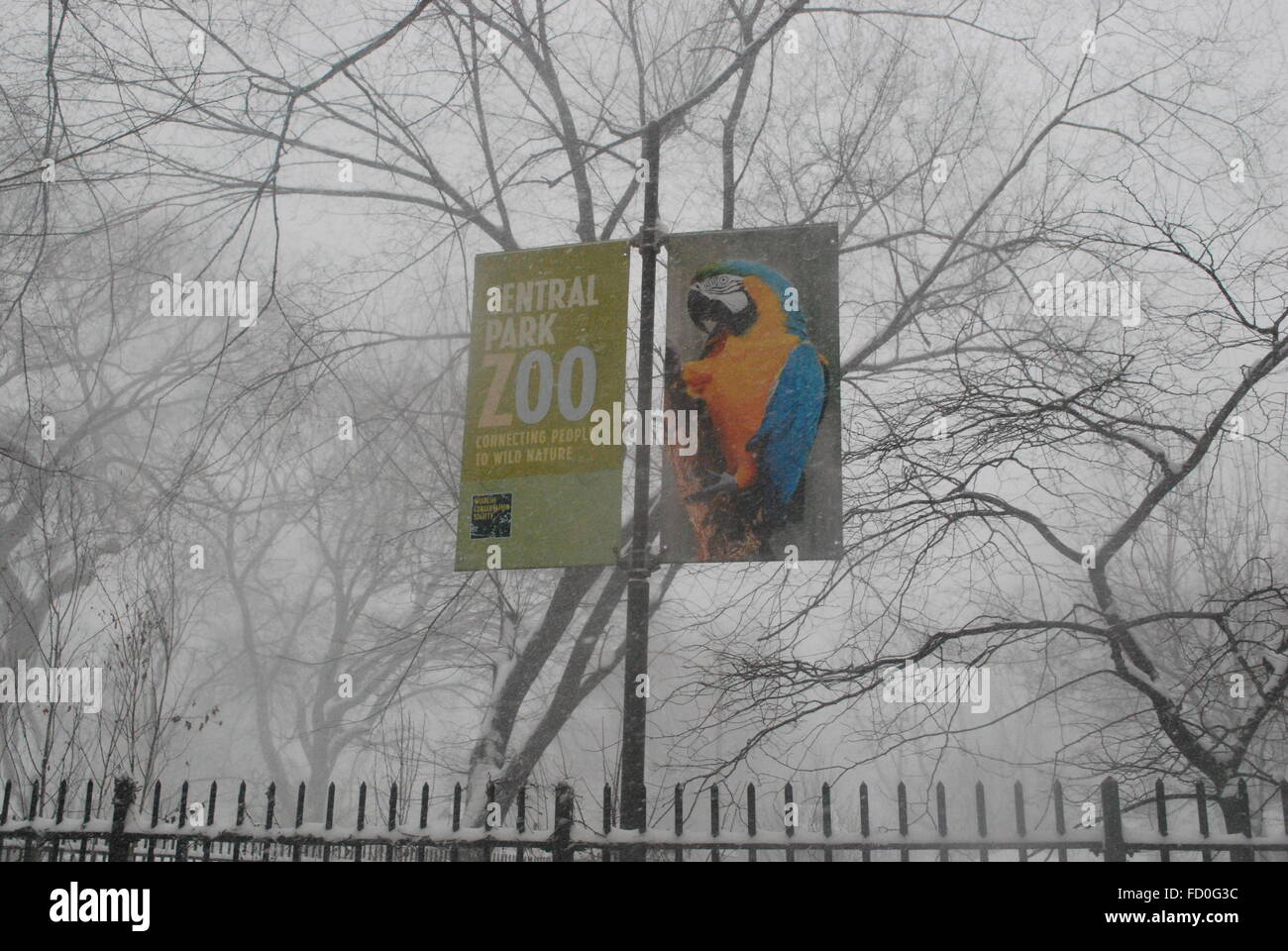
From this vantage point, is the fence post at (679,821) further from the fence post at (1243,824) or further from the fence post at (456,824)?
the fence post at (1243,824)

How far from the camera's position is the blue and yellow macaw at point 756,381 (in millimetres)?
6648

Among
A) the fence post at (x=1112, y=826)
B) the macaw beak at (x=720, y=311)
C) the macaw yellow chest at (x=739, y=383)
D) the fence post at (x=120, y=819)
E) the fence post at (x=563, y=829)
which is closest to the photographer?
the fence post at (x=1112, y=826)

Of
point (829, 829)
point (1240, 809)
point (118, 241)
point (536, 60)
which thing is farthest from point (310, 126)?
point (1240, 809)

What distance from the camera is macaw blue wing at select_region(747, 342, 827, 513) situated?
6.63 m

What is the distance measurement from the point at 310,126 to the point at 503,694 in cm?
676

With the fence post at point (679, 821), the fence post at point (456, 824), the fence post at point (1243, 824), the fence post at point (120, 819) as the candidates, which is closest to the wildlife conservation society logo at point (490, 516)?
the fence post at point (456, 824)

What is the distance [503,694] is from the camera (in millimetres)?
10930

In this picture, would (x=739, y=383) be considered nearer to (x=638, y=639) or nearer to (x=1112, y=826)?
(x=638, y=639)

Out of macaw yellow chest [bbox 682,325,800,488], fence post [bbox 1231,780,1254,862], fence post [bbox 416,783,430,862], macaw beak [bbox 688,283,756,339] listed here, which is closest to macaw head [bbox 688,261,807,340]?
macaw beak [bbox 688,283,756,339]

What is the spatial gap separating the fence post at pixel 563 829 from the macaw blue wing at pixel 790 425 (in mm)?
2289

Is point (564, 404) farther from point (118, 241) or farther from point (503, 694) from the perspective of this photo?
point (118, 241)

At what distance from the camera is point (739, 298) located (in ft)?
22.9

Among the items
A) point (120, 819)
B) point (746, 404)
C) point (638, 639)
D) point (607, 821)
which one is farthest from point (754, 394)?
point (120, 819)

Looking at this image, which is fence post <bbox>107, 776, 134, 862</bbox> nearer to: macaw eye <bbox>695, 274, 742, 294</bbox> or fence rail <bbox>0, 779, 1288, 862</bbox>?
fence rail <bbox>0, 779, 1288, 862</bbox>
